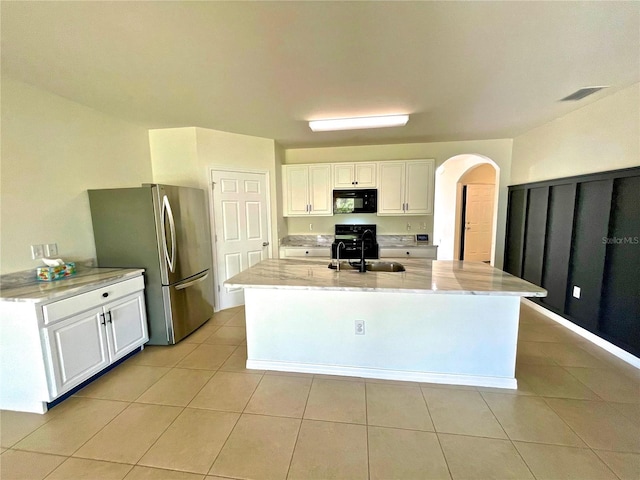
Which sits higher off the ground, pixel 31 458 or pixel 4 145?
pixel 4 145

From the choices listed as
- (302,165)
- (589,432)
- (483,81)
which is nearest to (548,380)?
(589,432)

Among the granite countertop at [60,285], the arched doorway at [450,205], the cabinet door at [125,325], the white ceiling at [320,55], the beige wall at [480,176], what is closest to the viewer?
the white ceiling at [320,55]

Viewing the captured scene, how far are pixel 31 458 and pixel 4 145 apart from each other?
2.24 metres

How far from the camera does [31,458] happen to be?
1.58 metres

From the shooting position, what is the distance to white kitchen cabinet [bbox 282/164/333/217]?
4.48 meters

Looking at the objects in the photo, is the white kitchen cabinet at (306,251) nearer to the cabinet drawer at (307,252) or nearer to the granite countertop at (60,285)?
the cabinet drawer at (307,252)

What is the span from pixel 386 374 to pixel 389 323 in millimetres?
448

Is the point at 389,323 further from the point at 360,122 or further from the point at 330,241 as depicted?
the point at 330,241

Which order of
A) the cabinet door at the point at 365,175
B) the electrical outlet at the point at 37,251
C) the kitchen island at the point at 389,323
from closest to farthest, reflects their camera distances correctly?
the kitchen island at the point at 389,323, the electrical outlet at the point at 37,251, the cabinet door at the point at 365,175

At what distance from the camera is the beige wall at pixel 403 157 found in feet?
14.0

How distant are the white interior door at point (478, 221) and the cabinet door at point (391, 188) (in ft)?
9.95

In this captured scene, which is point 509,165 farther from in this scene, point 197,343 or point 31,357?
point 31,357

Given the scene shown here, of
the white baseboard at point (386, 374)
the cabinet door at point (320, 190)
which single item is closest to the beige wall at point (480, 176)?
the cabinet door at point (320, 190)

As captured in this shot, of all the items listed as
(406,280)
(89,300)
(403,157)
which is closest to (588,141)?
(403,157)
